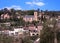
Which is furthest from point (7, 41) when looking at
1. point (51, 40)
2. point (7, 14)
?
point (7, 14)

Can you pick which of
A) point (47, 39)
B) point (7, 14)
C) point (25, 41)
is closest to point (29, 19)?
point (7, 14)

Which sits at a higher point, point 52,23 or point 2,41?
point 52,23

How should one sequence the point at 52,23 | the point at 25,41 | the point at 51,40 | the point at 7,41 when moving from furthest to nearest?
the point at 25,41 < the point at 7,41 < the point at 52,23 < the point at 51,40

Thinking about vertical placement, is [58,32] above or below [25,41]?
above

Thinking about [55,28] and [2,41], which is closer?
[55,28]

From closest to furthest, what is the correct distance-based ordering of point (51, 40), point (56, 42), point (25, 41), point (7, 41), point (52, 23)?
point (56, 42), point (51, 40), point (52, 23), point (7, 41), point (25, 41)

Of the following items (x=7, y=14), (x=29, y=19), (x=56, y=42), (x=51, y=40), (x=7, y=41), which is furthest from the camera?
(x=7, y=14)

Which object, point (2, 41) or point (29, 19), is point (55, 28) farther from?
point (29, 19)

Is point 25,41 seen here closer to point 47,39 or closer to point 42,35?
point 42,35

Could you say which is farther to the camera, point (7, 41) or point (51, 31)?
point (7, 41)
